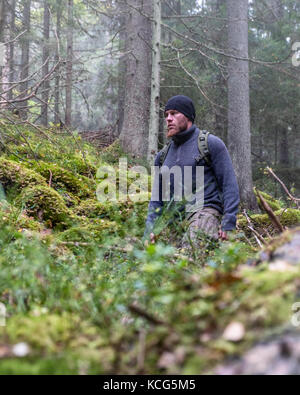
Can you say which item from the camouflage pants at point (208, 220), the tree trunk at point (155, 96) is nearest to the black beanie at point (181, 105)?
the camouflage pants at point (208, 220)

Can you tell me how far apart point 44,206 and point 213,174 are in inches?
99.8

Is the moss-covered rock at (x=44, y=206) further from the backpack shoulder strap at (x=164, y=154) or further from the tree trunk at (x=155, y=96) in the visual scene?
the tree trunk at (x=155, y=96)

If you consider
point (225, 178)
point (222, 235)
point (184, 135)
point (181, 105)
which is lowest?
point (222, 235)

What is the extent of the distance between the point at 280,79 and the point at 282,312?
18123 mm

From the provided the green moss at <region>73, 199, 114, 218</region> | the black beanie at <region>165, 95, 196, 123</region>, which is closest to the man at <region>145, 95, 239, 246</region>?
the black beanie at <region>165, 95, 196, 123</region>

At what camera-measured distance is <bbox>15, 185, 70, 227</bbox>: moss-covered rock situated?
5.35 meters

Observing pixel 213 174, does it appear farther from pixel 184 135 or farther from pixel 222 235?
pixel 222 235

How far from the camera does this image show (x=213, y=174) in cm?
489

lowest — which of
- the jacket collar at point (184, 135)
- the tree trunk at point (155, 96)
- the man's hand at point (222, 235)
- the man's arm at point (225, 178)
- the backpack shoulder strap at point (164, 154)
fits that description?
the man's hand at point (222, 235)

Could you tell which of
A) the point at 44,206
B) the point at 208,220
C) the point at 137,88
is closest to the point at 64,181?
the point at 44,206

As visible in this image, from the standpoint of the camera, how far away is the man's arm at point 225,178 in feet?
15.0

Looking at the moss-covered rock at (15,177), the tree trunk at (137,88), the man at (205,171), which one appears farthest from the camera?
the tree trunk at (137,88)

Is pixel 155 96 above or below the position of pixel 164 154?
above
